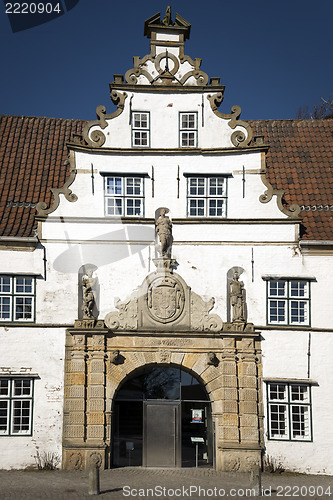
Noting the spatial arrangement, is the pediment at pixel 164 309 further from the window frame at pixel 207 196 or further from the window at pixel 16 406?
the window at pixel 16 406

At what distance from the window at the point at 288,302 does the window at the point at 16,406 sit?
6.79 m

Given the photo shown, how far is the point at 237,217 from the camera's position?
2031cm

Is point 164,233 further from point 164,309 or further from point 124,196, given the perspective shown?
point 164,309

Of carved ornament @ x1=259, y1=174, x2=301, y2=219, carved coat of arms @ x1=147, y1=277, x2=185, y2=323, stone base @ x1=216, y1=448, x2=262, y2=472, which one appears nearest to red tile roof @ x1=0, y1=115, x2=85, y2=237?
carved coat of arms @ x1=147, y1=277, x2=185, y2=323

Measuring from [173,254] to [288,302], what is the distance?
341 centimetres

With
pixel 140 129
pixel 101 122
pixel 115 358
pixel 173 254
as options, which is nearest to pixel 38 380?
pixel 115 358

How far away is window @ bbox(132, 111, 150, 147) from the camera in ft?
68.6

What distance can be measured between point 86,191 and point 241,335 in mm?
5848

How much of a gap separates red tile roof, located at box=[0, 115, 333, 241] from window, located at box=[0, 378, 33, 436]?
4033 mm

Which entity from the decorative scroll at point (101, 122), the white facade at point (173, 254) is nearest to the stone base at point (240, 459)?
the white facade at point (173, 254)

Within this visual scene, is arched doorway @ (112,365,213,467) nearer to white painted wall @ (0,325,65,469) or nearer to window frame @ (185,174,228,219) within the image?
white painted wall @ (0,325,65,469)

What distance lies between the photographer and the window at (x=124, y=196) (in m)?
20.4

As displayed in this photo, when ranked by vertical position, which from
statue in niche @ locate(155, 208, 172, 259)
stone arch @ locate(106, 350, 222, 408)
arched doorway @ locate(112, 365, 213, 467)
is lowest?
arched doorway @ locate(112, 365, 213, 467)

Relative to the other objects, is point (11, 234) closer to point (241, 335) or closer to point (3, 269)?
point (3, 269)
